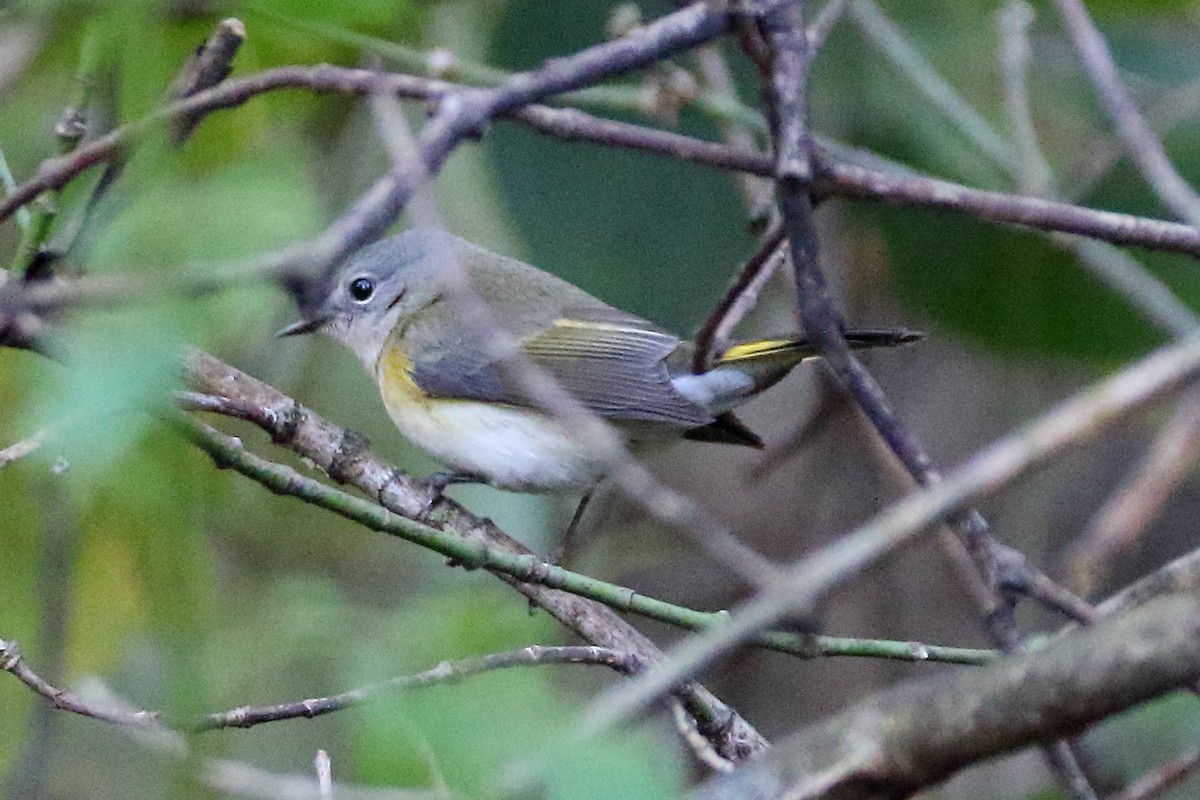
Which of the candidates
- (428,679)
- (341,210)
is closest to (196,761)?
(428,679)

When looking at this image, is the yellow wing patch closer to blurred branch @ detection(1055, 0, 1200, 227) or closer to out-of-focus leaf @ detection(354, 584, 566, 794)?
blurred branch @ detection(1055, 0, 1200, 227)

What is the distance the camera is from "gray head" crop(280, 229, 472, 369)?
3.65 meters

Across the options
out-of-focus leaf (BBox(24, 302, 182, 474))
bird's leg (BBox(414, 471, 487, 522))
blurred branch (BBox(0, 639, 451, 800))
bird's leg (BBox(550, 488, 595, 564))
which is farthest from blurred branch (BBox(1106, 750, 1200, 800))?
bird's leg (BBox(550, 488, 595, 564))

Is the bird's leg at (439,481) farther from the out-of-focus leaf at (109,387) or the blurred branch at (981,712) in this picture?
the out-of-focus leaf at (109,387)

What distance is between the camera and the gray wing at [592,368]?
3156mm

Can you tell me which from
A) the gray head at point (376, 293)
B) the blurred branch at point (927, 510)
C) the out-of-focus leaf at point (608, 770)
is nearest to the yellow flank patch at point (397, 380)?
the gray head at point (376, 293)

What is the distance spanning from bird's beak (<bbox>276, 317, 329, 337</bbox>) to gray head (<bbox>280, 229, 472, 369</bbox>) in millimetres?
42

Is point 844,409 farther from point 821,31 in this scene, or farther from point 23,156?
point 23,156

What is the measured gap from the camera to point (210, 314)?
2.99 ft

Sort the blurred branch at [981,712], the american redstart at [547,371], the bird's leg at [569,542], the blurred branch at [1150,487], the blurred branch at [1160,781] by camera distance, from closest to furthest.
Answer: the blurred branch at [981,712], the blurred branch at [1160,781], the blurred branch at [1150,487], the american redstart at [547,371], the bird's leg at [569,542]

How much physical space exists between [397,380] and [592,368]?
49 centimetres

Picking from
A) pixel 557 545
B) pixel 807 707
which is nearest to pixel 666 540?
pixel 807 707

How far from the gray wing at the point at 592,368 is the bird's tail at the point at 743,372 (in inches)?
1.9

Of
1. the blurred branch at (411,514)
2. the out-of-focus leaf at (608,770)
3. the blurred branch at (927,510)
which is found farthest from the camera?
the blurred branch at (411,514)
